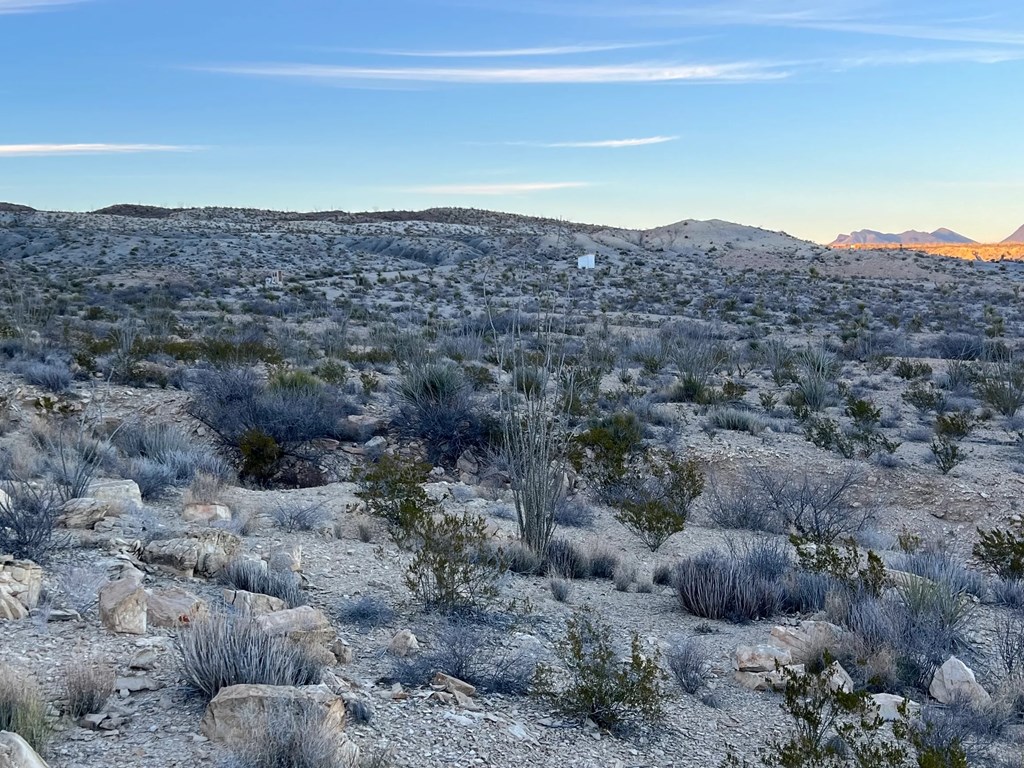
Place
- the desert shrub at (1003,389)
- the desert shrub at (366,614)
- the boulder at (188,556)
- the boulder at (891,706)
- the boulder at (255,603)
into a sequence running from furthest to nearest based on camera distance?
1. the desert shrub at (1003,389)
2. the boulder at (188,556)
3. the desert shrub at (366,614)
4. the boulder at (255,603)
5. the boulder at (891,706)

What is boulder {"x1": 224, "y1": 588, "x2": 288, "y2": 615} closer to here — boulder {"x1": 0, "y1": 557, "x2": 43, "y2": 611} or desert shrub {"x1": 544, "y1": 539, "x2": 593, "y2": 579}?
boulder {"x1": 0, "y1": 557, "x2": 43, "y2": 611}

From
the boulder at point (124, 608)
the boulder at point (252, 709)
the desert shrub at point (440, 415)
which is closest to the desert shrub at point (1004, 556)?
the boulder at point (252, 709)

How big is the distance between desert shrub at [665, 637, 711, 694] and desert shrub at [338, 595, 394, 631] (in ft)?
5.87

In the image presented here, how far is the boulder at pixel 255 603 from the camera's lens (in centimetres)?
538

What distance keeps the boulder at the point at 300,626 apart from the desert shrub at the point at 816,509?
5703mm

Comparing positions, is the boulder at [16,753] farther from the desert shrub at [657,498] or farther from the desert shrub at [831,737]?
the desert shrub at [657,498]

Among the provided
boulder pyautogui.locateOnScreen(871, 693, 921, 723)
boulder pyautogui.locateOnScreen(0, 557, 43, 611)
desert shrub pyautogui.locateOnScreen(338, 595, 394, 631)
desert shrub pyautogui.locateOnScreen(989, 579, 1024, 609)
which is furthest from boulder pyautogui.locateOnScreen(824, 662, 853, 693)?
boulder pyautogui.locateOnScreen(0, 557, 43, 611)

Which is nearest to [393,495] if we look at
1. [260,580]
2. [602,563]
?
[602,563]

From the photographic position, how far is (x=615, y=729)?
4.59m

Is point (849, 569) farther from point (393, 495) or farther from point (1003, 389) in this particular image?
point (1003, 389)

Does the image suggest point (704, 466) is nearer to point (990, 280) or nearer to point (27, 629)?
point (27, 629)

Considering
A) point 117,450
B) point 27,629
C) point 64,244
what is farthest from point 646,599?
point 64,244

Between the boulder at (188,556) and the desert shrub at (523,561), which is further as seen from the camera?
Result: the desert shrub at (523,561)

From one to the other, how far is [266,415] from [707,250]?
229 ft
